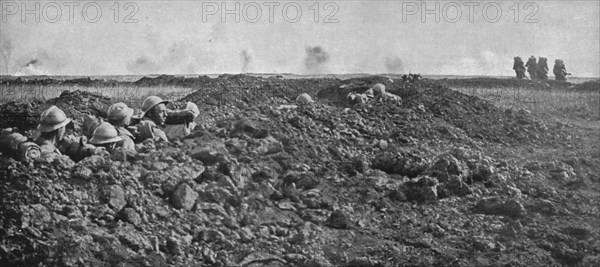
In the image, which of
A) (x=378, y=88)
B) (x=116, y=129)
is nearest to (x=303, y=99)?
(x=378, y=88)

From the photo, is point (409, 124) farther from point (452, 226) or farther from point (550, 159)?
point (452, 226)

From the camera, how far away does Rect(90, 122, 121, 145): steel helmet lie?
7.56 metres

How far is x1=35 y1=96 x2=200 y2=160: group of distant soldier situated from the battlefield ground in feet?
0.79

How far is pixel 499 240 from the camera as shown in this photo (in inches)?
284

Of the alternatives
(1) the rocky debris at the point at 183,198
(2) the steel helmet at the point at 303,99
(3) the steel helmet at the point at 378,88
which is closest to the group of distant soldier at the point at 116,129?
(1) the rocky debris at the point at 183,198

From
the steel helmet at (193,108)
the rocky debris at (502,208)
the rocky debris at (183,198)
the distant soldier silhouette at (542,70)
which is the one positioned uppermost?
the distant soldier silhouette at (542,70)

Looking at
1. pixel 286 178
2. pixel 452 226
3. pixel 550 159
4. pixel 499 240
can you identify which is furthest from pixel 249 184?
pixel 550 159

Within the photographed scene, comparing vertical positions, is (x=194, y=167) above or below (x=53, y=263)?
above

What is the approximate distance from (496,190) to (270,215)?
2.97 metres

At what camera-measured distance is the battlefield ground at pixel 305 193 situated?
6.27 m

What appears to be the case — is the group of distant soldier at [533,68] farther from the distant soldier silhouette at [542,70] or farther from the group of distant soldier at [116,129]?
the group of distant soldier at [116,129]

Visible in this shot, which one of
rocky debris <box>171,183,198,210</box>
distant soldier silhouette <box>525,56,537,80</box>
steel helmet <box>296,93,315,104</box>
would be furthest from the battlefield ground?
distant soldier silhouette <box>525,56,537,80</box>

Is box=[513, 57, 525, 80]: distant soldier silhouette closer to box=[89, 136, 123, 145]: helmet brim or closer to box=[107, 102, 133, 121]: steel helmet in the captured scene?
box=[107, 102, 133, 121]: steel helmet

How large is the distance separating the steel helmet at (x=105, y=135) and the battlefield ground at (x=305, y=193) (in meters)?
0.31
